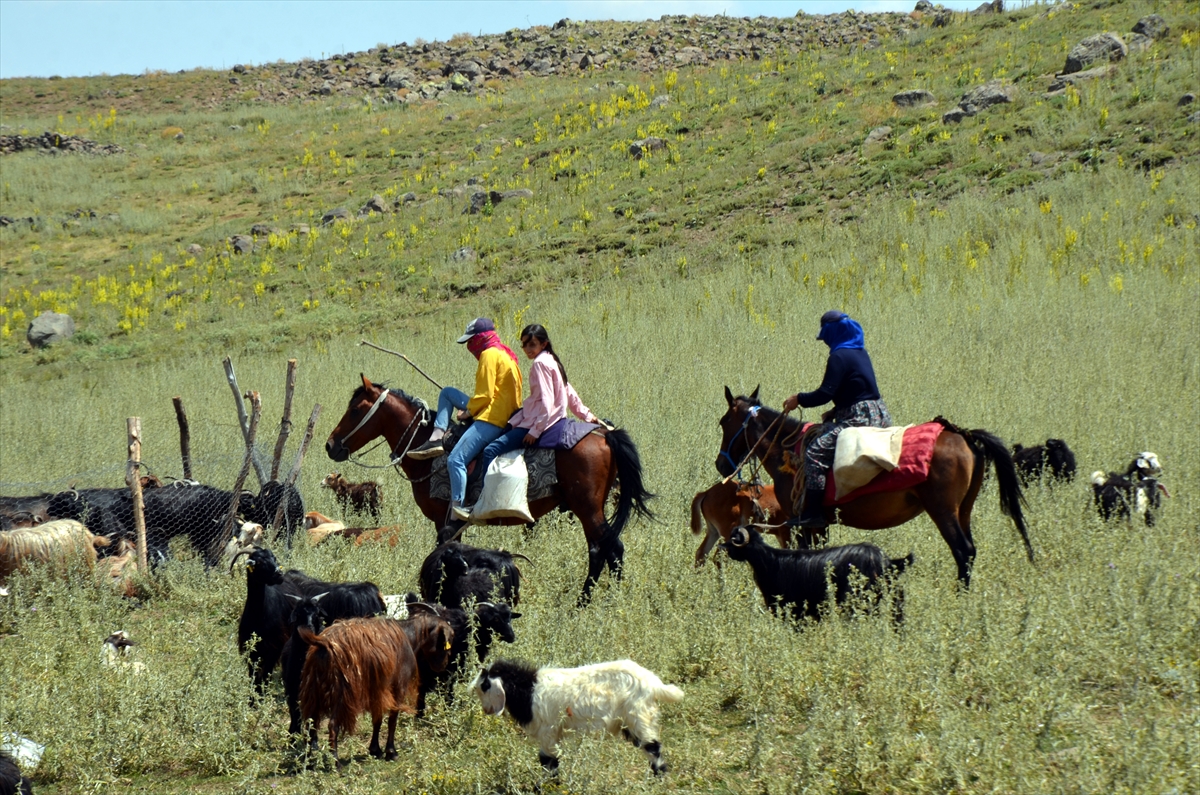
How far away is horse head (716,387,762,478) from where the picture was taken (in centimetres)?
848

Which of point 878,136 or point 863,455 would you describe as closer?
point 863,455

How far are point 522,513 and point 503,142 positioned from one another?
32734mm

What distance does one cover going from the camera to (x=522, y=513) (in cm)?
797

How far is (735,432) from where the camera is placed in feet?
28.0

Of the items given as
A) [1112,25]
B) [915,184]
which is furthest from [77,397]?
[1112,25]

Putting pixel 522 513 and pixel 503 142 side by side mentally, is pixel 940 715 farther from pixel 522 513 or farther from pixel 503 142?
pixel 503 142

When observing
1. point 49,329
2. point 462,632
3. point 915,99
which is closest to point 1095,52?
point 915,99

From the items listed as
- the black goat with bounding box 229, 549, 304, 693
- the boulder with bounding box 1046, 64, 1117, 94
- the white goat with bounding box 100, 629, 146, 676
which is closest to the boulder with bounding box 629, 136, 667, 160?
the boulder with bounding box 1046, 64, 1117, 94

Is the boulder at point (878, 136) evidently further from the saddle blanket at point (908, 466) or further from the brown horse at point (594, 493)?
the saddle blanket at point (908, 466)

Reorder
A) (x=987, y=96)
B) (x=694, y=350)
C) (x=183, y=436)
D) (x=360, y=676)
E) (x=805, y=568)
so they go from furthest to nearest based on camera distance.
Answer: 1. (x=987, y=96)
2. (x=694, y=350)
3. (x=183, y=436)
4. (x=805, y=568)
5. (x=360, y=676)

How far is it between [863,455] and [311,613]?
3782 millimetres

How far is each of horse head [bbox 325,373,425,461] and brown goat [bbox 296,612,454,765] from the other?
158 inches

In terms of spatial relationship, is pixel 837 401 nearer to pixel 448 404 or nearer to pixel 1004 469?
pixel 1004 469

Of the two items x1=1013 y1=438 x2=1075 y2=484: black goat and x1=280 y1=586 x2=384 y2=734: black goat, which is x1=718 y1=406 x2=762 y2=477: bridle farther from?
x1=280 y1=586 x2=384 y2=734: black goat
